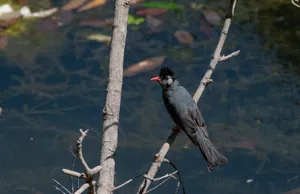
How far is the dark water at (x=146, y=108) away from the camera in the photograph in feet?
15.4

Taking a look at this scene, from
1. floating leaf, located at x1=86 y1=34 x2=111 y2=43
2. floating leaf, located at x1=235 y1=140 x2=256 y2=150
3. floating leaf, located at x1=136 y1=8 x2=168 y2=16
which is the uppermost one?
floating leaf, located at x1=136 y1=8 x2=168 y2=16

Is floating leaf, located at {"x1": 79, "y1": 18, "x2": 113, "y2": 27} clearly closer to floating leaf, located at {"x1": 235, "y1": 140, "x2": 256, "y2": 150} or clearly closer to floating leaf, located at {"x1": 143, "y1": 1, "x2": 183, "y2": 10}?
floating leaf, located at {"x1": 143, "y1": 1, "x2": 183, "y2": 10}

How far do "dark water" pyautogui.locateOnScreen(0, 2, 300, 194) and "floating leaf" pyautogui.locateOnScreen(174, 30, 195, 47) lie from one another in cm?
6

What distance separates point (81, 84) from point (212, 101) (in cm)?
110

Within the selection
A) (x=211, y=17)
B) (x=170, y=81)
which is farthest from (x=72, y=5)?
(x=170, y=81)

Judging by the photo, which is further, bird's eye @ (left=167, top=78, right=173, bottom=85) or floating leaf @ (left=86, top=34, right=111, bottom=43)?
floating leaf @ (left=86, top=34, right=111, bottom=43)

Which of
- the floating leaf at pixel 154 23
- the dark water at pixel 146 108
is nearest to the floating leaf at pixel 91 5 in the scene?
the dark water at pixel 146 108

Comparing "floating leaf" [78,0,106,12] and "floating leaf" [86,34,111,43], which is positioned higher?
"floating leaf" [78,0,106,12]

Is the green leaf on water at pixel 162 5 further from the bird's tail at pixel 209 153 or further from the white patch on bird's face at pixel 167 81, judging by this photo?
→ the bird's tail at pixel 209 153

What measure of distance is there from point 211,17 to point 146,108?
164 cm

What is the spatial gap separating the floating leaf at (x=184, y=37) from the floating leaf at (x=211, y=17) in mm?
308

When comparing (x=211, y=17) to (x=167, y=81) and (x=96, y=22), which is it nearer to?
(x=96, y=22)

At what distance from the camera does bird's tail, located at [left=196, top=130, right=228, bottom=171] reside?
12.4 ft

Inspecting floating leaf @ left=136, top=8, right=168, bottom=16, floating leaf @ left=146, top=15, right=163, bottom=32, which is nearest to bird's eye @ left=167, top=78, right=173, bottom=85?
floating leaf @ left=146, top=15, right=163, bottom=32
